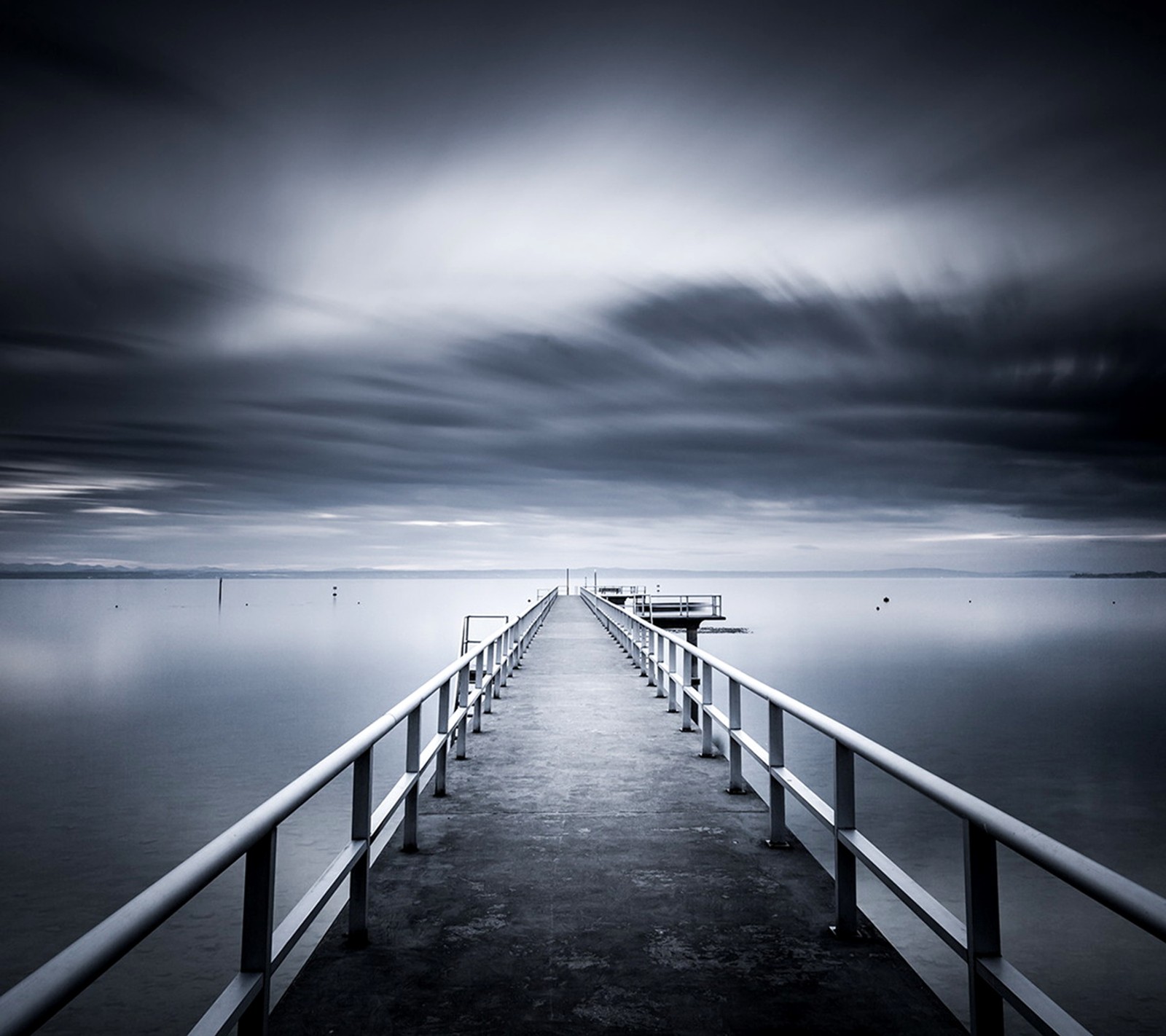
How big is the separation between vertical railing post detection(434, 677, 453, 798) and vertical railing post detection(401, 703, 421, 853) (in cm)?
78

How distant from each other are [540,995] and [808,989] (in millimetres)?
1210

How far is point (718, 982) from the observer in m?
3.72

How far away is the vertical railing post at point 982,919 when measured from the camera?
9.15ft

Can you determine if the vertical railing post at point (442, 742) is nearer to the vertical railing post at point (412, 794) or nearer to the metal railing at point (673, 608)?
the vertical railing post at point (412, 794)

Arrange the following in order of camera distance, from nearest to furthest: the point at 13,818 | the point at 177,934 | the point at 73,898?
the point at 177,934
the point at 73,898
the point at 13,818

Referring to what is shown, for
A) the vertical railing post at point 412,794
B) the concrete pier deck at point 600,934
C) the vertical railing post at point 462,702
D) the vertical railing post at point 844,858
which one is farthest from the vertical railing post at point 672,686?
the vertical railing post at point 844,858

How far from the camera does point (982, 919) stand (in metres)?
2.82

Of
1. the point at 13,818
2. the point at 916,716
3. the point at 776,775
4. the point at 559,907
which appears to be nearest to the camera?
the point at 559,907

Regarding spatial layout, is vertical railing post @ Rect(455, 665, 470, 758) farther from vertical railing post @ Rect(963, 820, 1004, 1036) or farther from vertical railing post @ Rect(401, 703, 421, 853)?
vertical railing post @ Rect(963, 820, 1004, 1036)

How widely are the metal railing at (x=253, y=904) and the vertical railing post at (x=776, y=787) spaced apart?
93.8 inches

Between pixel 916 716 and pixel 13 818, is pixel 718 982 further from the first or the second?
pixel 916 716

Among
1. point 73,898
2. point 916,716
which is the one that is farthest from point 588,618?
point 73,898

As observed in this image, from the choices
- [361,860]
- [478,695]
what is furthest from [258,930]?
[478,695]

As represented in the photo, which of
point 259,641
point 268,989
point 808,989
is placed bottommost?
point 259,641
